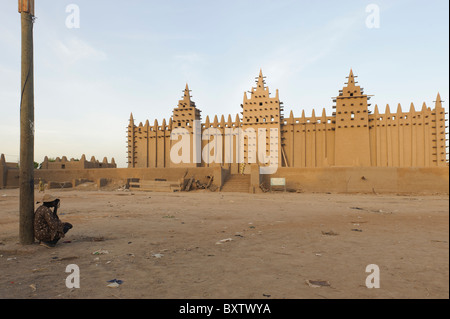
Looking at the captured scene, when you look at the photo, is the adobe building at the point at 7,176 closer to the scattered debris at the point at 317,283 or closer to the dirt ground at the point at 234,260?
the dirt ground at the point at 234,260

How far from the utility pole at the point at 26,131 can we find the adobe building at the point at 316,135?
24.5 m

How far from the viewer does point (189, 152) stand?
33.9 metres

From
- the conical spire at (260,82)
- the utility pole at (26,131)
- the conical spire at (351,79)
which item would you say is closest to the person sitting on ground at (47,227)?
the utility pole at (26,131)

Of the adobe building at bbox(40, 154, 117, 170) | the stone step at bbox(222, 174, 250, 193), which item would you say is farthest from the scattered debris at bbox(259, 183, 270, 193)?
the adobe building at bbox(40, 154, 117, 170)

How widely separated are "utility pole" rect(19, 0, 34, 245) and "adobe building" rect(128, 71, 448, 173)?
80.5ft

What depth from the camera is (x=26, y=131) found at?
6.26 meters

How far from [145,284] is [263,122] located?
29.1m

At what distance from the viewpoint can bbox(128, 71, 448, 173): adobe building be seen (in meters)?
27.5

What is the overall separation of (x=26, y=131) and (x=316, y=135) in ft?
91.3

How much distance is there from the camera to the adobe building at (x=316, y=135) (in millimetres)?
27516

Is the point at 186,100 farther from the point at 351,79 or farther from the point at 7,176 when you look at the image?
the point at 7,176

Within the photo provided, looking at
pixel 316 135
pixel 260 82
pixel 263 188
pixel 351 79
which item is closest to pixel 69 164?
pixel 260 82

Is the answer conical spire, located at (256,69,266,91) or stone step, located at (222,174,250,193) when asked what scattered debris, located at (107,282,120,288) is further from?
conical spire, located at (256,69,266,91)
